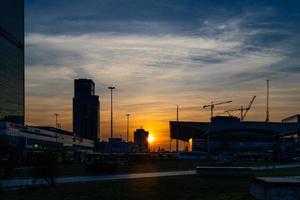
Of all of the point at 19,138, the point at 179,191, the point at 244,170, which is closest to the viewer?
the point at 179,191

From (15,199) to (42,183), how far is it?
10.6 m

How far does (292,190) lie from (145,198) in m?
7.81

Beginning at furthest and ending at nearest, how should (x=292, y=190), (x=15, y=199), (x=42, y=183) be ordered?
(x=42, y=183) → (x=15, y=199) → (x=292, y=190)

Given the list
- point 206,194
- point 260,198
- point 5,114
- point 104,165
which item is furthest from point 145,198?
point 5,114

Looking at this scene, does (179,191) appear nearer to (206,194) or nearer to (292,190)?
(206,194)

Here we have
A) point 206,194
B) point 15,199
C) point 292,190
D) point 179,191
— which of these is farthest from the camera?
point 179,191

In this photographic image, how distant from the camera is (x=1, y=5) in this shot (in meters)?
195

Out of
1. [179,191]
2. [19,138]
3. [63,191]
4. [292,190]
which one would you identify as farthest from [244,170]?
[19,138]

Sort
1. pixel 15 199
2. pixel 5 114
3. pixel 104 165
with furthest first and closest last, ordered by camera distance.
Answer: pixel 5 114
pixel 104 165
pixel 15 199

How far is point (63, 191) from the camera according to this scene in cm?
3127

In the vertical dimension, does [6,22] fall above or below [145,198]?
above

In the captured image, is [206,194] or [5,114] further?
[5,114]

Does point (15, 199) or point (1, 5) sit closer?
point (15, 199)

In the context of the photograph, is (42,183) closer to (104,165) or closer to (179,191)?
(179,191)
